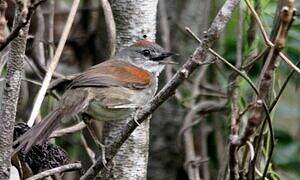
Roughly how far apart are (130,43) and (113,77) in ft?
0.74

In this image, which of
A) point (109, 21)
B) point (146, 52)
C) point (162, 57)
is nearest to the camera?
point (109, 21)

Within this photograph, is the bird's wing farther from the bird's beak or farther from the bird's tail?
the bird's tail

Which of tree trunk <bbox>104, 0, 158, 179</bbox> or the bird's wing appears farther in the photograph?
the bird's wing

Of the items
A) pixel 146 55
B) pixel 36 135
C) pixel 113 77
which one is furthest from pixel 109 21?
pixel 36 135

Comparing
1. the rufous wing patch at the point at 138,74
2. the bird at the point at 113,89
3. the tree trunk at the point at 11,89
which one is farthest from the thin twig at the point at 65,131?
the tree trunk at the point at 11,89

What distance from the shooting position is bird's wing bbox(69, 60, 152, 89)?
3598mm

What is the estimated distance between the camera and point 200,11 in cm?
563

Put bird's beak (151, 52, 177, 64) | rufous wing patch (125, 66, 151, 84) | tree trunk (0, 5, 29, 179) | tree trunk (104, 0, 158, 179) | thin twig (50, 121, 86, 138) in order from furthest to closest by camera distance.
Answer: bird's beak (151, 52, 177, 64) < rufous wing patch (125, 66, 151, 84) < thin twig (50, 121, 86, 138) < tree trunk (104, 0, 158, 179) < tree trunk (0, 5, 29, 179)

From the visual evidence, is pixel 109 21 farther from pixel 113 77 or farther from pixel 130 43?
pixel 113 77

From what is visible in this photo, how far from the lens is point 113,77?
12.3 feet

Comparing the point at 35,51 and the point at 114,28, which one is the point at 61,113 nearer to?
the point at 114,28

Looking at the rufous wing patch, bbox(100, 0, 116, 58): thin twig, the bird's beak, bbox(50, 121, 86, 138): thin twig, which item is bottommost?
bbox(50, 121, 86, 138): thin twig

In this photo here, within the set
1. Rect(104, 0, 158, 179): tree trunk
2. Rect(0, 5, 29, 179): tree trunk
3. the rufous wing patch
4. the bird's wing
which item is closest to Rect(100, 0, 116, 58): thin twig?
Rect(104, 0, 158, 179): tree trunk

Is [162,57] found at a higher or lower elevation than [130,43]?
lower
